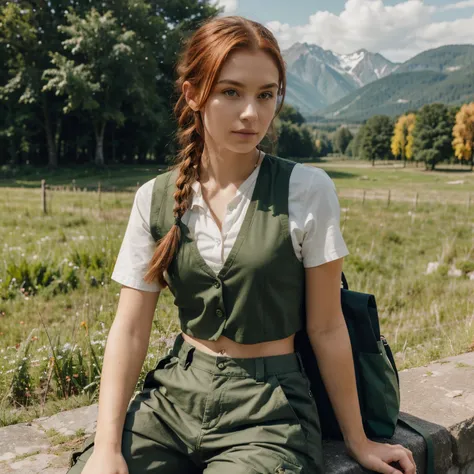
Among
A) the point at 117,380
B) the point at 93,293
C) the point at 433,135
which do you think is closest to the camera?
the point at 117,380

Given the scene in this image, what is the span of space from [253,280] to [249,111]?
523 millimetres

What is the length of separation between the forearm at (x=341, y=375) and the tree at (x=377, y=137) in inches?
3623

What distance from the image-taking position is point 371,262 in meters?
8.51

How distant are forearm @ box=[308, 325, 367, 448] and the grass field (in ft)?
5.11

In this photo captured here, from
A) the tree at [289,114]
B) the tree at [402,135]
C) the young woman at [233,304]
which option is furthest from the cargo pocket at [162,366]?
the tree at [402,135]

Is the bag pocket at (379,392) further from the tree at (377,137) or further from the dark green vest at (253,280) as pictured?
the tree at (377,137)

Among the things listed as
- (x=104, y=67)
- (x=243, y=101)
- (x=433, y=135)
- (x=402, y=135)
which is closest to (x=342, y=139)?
(x=402, y=135)

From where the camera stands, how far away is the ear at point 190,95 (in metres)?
1.84

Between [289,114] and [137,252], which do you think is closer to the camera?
[137,252]

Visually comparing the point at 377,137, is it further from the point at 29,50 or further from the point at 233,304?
the point at 233,304

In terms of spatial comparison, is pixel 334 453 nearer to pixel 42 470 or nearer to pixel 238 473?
pixel 238 473

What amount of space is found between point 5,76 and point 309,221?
33734 millimetres

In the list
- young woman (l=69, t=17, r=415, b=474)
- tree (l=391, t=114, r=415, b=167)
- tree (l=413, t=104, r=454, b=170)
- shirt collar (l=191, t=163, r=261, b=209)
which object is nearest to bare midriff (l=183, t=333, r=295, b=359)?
young woman (l=69, t=17, r=415, b=474)

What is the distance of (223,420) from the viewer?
5.41 feet
